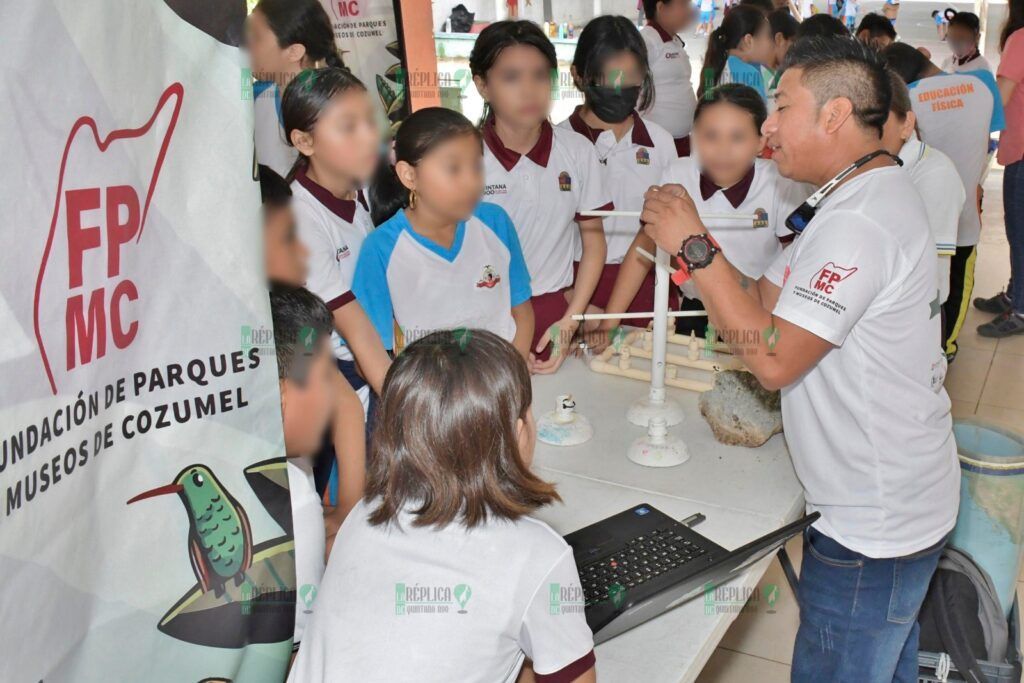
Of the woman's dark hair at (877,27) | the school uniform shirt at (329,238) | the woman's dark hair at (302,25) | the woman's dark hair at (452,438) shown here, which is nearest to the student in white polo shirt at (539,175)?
the woman's dark hair at (302,25)

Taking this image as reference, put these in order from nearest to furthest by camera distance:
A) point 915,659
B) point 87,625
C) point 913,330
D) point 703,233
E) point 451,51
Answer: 1. point 87,625
2. point 913,330
3. point 703,233
4. point 915,659
5. point 451,51

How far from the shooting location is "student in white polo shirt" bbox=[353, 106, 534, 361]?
6.24 ft

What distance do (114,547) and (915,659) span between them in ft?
4.78

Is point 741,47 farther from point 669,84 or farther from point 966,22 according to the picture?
point 966,22

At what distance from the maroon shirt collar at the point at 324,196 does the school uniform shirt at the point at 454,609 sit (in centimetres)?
99

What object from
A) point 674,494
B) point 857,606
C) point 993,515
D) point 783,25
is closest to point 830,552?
point 857,606

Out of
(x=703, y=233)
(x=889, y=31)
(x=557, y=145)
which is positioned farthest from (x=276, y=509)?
(x=889, y=31)

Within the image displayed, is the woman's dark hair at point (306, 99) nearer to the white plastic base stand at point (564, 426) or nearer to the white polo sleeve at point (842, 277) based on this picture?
the white plastic base stand at point (564, 426)

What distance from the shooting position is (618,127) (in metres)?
2.80

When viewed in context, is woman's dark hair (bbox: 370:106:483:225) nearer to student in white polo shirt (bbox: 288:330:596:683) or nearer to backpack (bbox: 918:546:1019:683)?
student in white polo shirt (bbox: 288:330:596:683)

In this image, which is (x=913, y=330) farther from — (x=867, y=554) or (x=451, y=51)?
(x=451, y=51)

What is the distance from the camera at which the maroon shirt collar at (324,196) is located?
1.89 metres

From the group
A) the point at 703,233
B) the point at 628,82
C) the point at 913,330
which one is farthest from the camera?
the point at 628,82

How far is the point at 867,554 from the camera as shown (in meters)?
1.45
